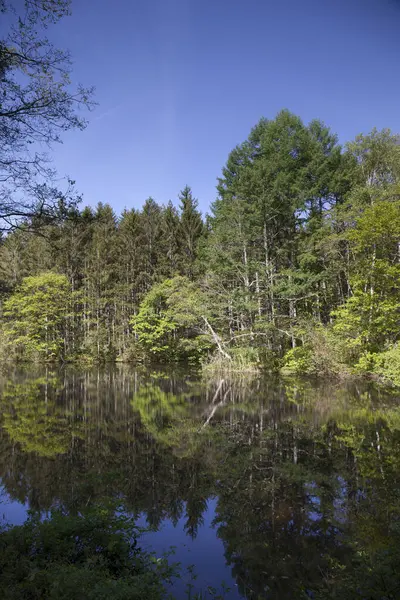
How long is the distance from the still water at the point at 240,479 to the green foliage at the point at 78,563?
2.14 feet

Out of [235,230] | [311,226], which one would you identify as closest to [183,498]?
[235,230]

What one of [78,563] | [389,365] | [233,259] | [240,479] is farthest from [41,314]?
[78,563]

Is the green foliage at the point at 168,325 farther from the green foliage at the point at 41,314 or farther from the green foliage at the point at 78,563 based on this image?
the green foliage at the point at 78,563

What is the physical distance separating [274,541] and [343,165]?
24801 millimetres

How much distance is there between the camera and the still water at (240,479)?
4125 mm

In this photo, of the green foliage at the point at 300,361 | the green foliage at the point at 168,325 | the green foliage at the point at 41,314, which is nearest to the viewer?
the green foliage at the point at 300,361

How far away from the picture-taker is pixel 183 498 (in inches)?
235

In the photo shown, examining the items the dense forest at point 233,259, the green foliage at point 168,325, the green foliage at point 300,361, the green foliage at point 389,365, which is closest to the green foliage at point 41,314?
the dense forest at point 233,259

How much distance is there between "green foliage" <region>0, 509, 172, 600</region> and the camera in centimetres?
303

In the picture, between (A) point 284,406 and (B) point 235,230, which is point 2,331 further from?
(A) point 284,406

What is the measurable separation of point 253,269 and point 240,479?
15.7m

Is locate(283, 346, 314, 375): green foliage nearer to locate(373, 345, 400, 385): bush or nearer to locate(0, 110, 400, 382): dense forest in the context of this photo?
locate(0, 110, 400, 382): dense forest

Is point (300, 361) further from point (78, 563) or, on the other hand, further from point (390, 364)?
point (78, 563)

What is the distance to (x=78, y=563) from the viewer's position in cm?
368
